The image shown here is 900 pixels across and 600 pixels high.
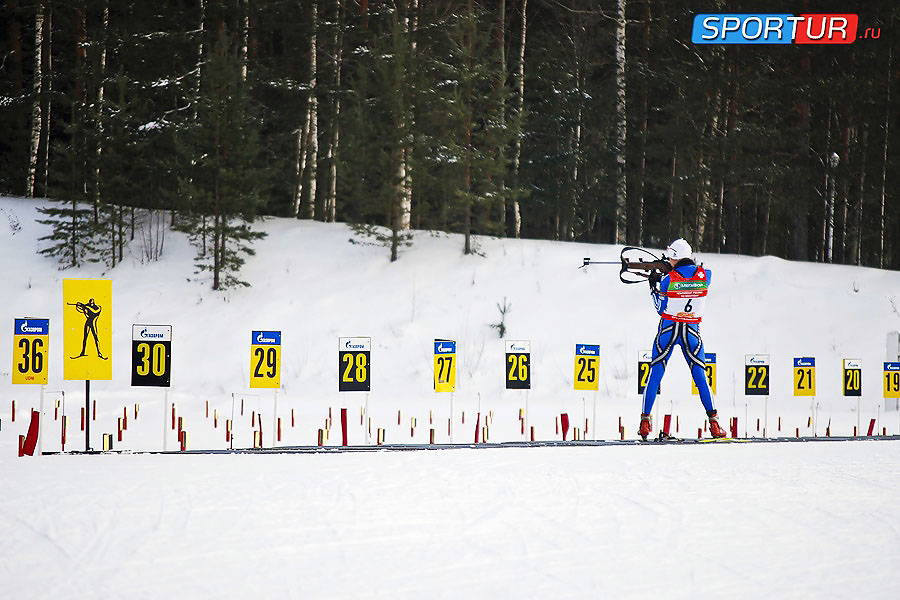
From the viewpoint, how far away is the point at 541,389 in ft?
73.8

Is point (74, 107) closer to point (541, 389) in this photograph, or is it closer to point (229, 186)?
point (229, 186)

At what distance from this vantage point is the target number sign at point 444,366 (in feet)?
49.4

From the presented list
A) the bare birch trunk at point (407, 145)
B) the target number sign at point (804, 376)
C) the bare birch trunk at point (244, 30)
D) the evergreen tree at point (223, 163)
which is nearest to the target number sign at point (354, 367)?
the target number sign at point (804, 376)

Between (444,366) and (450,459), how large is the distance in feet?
11.3

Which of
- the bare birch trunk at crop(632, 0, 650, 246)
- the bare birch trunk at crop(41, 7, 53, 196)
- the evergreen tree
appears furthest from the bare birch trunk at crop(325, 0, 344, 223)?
the bare birch trunk at crop(632, 0, 650, 246)

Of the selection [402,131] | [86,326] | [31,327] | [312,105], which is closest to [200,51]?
[312,105]

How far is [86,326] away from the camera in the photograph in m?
12.6

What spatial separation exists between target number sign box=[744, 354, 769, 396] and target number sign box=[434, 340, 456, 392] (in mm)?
5150

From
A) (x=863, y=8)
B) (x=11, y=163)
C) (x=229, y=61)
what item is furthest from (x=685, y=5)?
(x=11, y=163)

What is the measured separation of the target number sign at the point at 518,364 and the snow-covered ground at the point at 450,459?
1062 mm

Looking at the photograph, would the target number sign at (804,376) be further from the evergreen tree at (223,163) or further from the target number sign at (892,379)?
the evergreen tree at (223,163)

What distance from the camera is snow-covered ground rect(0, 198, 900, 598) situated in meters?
6.48

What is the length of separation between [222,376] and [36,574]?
1708 centimetres

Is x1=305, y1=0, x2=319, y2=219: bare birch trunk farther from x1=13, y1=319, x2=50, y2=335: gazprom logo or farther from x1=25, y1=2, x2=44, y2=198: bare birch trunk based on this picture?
x1=13, y1=319, x2=50, y2=335: gazprom logo
